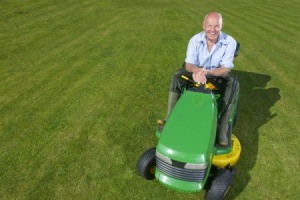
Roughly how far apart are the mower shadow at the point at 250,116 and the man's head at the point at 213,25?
78.5 inches

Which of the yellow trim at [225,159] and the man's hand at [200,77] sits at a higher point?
the man's hand at [200,77]

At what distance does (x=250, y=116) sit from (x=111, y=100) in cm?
286

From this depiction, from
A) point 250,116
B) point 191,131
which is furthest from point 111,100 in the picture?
point 191,131

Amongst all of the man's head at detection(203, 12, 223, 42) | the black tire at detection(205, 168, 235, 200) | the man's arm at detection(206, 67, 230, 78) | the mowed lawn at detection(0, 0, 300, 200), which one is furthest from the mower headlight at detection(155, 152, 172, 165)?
the man's head at detection(203, 12, 223, 42)

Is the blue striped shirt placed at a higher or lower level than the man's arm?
higher

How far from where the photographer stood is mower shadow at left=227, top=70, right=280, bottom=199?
5.16 m

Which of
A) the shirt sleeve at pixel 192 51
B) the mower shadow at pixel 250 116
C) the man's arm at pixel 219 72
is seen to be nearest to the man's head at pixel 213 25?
the shirt sleeve at pixel 192 51

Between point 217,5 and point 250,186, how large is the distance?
14.1 metres

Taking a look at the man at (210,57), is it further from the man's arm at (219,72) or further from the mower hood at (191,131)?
the mower hood at (191,131)

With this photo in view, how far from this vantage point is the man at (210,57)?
4.86 meters

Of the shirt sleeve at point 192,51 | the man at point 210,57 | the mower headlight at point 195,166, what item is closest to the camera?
the mower headlight at point 195,166

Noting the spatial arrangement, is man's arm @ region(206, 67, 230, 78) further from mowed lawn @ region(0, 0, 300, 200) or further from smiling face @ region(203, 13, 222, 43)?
mowed lawn @ region(0, 0, 300, 200)

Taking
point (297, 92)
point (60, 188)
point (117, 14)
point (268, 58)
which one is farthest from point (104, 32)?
point (60, 188)

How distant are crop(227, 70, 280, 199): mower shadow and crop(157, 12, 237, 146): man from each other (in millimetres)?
757
